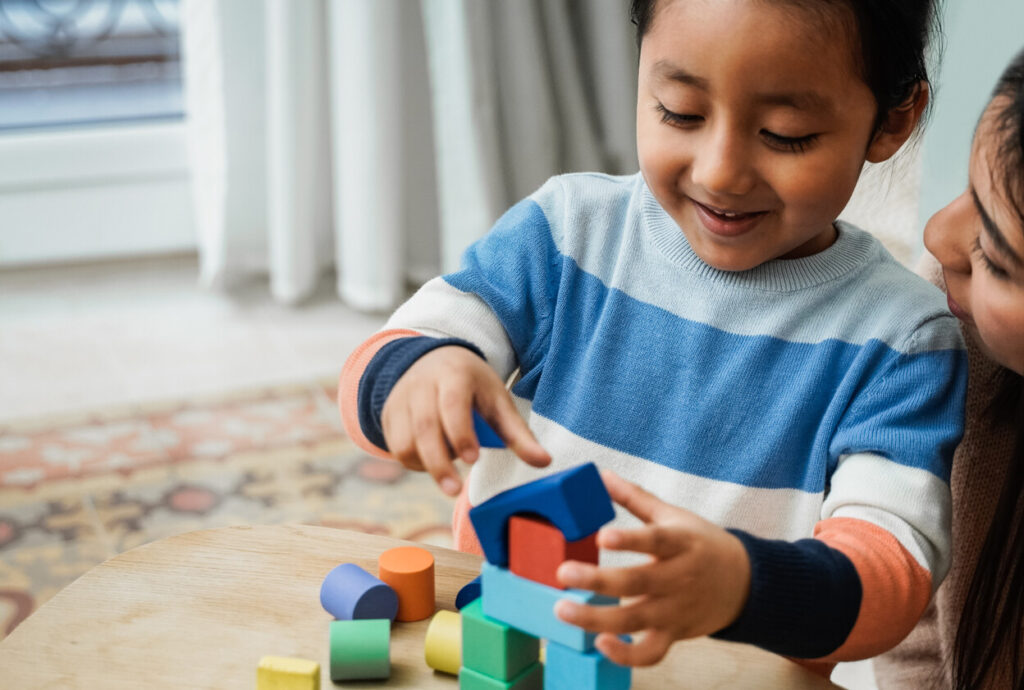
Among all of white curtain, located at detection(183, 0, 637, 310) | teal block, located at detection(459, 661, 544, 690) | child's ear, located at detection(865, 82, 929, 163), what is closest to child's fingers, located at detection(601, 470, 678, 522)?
teal block, located at detection(459, 661, 544, 690)

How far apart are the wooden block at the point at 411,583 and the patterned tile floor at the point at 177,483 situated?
2.91ft

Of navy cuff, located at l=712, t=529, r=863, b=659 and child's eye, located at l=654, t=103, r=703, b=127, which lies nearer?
navy cuff, located at l=712, t=529, r=863, b=659

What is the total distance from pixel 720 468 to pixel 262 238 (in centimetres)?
182

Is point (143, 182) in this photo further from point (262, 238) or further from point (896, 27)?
point (896, 27)

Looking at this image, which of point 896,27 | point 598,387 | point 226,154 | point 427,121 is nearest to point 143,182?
point 226,154

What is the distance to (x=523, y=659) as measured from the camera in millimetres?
542

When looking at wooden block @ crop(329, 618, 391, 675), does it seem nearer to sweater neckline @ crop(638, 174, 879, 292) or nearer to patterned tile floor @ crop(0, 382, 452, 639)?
sweater neckline @ crop(638, 174, 879, 292)

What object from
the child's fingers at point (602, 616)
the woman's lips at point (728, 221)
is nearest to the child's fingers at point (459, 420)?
the child's fingers at point (602, 616)

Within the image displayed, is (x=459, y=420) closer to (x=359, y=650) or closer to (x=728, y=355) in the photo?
(x=359, y=650)

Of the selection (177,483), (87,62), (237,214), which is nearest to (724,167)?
(177,483)

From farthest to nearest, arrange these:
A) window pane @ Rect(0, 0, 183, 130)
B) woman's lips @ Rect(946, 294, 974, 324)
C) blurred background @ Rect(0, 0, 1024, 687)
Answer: window pane @ Rect(0, 0, 183, 130), blurred background @ Rect(0, 0, 1024, 687), woman's lips @ Rect(946, 294, 974, 324)

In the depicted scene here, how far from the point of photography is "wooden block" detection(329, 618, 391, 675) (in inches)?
22.5

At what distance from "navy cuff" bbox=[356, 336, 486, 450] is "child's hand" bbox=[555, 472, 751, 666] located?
0.17 meters

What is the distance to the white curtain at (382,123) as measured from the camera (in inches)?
81.7
